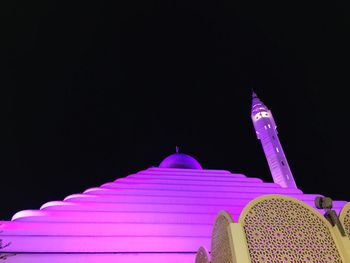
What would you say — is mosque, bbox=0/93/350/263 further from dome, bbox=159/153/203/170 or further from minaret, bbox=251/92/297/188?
minaret, bbox=251/92/297/188

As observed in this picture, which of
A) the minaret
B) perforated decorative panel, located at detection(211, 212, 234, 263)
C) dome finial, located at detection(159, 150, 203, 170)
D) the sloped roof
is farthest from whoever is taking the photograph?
the minaret

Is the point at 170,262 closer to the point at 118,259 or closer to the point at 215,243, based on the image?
the point at 118,259

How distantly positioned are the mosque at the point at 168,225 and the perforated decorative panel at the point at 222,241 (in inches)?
0.4

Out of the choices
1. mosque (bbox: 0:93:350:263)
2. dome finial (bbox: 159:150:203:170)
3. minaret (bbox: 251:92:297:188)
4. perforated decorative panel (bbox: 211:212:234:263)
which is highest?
minaret (bbox: 251:92:297:188)

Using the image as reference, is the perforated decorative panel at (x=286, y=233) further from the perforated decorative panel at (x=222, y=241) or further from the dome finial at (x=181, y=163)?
the dome finial at (x=181, y=163)

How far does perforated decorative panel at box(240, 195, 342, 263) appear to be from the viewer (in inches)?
124

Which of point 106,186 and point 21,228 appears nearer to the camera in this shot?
point 21,228

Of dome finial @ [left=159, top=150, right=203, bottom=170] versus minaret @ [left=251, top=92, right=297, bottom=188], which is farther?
minaret @ [left=251, top=92, right=297, bottom=188]

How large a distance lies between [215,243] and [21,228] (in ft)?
13.4

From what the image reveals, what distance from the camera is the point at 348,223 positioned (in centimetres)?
356

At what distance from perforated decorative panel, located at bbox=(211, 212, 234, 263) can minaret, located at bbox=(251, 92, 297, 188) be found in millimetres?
16958

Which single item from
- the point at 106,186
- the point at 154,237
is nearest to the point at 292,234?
the point at 154,237

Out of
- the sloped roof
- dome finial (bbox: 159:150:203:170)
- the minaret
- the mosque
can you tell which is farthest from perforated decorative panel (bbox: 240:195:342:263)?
the minaret

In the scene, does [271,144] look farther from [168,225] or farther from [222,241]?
[222,241]
